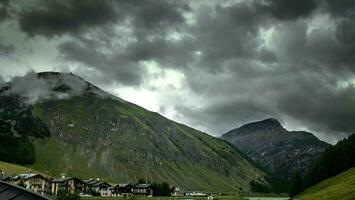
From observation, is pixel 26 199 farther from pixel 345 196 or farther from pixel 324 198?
pixel 324 198

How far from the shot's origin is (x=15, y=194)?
877 inches

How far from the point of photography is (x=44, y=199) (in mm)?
21609

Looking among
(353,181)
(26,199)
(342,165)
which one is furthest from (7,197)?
(342,165)

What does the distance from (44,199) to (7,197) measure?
2.08 metres

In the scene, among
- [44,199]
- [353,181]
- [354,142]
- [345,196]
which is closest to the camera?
[44,199]

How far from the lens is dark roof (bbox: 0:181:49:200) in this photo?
867 inches

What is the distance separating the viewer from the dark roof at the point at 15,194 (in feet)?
72.2

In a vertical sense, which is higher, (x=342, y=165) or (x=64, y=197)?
(x=342, y=165)

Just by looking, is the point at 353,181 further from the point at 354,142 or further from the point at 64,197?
the point at 64,197

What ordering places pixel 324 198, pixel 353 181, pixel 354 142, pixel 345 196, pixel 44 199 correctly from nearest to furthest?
pixel 44 199, pixel 345 196, pixel 324 198, pixel 353 181, pixel 354 142

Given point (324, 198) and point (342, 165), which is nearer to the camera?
point (324, 198)

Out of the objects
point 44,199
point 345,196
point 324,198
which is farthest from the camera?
point 324,198

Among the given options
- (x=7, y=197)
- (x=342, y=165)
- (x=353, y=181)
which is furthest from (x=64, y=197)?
(x=342, y=165)

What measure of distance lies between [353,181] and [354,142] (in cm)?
6388
